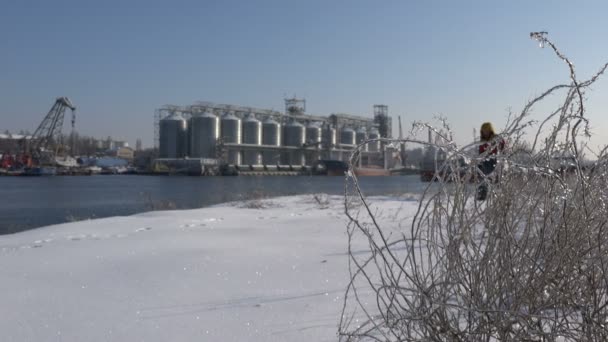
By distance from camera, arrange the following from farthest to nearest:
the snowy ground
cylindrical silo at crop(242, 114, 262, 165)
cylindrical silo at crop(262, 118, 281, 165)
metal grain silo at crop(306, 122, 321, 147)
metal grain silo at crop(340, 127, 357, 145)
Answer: metal grain silo at crop(340, 127, 357, 145)
metal grain silo at crop(306, 122, 321, 147)
cylindrical silo at crop(262, 118, 281, 165)
cylindrical silo at crop(242, 114, 262, 165)
the snowy ground

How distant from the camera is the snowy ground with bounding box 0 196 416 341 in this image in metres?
1.89

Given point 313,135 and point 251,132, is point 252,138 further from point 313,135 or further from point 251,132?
point 313,135

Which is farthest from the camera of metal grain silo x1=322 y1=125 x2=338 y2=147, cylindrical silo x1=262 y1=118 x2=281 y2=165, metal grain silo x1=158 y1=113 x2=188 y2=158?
metal grain silo x1=322 y1=125 x2=338 y2=147

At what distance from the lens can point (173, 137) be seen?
46969 mm

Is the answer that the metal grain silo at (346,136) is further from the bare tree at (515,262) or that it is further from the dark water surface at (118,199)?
the bare tree at (515,262)

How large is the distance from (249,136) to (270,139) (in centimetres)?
209

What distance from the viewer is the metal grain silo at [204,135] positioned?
45500 mm

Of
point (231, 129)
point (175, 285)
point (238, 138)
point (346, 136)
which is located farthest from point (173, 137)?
point (175, 285)

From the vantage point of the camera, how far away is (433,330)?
126 centimetres

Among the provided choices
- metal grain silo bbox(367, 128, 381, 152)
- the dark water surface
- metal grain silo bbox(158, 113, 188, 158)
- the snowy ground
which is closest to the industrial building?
metal grain silo bbox(158, 113, 188, 158)

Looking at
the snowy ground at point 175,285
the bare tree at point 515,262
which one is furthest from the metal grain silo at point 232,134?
the bare tree at point 515,262

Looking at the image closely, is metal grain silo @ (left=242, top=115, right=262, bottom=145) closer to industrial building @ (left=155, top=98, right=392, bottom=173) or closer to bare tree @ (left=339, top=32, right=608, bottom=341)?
industrial building @ (left=155, top=98, right=392, bottom=173)

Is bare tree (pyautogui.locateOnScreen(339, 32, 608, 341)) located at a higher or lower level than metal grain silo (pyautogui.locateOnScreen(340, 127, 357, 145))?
lower

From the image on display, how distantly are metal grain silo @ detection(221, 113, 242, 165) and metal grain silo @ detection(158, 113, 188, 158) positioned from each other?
3.68 meters
